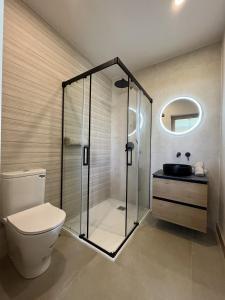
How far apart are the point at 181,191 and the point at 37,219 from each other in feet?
5.45

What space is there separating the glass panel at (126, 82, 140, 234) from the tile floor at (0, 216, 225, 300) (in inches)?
20.6

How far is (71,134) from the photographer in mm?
2092

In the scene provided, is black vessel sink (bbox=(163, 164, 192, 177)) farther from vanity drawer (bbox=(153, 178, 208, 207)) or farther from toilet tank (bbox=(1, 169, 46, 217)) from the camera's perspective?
toilet tank (bbox=(1, 169, 46, 217))

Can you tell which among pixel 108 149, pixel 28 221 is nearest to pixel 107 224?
pixel 28 221

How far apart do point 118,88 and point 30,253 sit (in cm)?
268

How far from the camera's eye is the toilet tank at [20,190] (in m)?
1.38

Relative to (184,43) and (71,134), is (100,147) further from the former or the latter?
(184,43)

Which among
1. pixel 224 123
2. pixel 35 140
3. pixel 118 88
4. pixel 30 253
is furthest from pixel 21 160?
pixel 224 123

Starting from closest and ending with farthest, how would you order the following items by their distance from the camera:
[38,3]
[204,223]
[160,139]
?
1. [38,3]
2. [204,223]
3. [160,139]

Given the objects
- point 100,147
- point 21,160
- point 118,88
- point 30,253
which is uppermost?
point 118,88

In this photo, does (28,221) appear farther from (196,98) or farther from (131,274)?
(196,98)

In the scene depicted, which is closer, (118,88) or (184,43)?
(184,43)

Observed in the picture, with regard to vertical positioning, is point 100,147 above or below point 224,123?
below

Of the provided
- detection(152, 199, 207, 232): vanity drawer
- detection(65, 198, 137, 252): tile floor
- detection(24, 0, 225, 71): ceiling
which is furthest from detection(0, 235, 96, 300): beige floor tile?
detection(24, 0, 225, 71): ceiling
